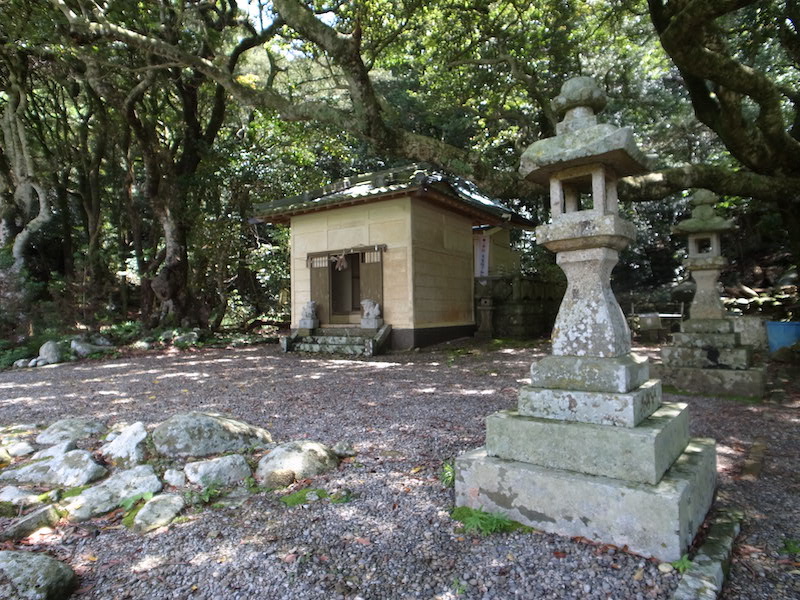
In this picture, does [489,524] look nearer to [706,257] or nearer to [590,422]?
[590,422]

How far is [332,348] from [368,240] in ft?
9.31

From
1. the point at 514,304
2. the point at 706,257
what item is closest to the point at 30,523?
the point at 706,257

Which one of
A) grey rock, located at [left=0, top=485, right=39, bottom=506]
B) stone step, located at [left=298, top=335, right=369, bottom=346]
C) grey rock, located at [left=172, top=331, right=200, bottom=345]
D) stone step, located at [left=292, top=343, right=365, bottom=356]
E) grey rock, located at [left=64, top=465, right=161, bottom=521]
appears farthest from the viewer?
grey rock, located at [left=172, top=331, right=200, bottom=345]

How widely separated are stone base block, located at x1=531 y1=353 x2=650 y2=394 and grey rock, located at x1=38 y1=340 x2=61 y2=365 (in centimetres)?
1131

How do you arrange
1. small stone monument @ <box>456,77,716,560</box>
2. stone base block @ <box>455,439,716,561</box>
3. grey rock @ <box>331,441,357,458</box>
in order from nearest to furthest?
stone base block @ <box>455,439,716,561</box>, small stone monument @ <box>456,77,716,560</box>, grey rock @ <box>331,441,357,458</box>

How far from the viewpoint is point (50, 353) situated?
1046 centimetres

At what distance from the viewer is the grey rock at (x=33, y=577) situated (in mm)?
1926

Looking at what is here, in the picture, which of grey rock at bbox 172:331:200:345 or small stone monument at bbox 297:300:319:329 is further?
grey rock at bbox 172:331:200:345

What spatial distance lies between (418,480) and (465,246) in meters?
10.9

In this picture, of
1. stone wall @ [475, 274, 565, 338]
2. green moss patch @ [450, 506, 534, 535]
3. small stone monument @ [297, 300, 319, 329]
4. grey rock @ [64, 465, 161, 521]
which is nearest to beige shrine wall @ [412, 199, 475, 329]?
stone wall @ [475, 274, 565, 338]

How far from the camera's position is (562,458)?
259 centimetres

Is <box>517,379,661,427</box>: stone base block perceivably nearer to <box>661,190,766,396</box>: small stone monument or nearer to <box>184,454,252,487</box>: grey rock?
<box>184,454,252,487</box>: grey rock

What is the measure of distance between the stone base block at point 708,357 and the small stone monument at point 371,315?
21.5 feet

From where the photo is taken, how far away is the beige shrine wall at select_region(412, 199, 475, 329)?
37.8ft
